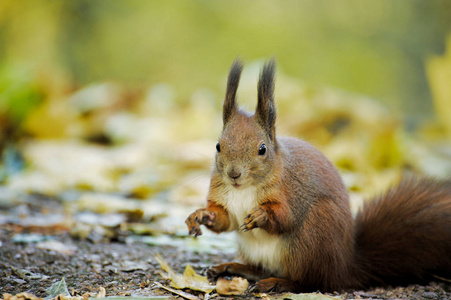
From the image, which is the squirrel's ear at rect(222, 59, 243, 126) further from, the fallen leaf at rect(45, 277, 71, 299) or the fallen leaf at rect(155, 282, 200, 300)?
the fallen leaf at rect(45, 277, 71, 299)

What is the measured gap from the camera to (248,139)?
175 centimetres

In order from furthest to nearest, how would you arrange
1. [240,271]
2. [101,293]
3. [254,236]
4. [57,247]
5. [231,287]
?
1. [57,247]
2. [240,271]
3. [254,236]
4. [231,287]
5. [101,293]

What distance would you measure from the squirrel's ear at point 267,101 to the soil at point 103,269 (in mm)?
615

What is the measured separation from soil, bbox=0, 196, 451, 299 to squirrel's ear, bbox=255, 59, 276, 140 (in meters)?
0.61

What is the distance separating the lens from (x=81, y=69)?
26.1ft

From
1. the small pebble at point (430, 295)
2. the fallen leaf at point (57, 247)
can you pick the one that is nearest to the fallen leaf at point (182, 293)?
the fallen leaf at point (57, 247)

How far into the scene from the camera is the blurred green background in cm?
438

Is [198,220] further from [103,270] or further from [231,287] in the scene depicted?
[103,270]

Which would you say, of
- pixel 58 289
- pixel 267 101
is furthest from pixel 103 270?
pixel 267 101

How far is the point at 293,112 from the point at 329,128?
482mm

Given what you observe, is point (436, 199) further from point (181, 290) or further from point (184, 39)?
point (184, 39)

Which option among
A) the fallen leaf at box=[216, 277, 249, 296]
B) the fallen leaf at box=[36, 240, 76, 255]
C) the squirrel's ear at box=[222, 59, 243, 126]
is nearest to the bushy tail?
the fallen leaf at box=[216, 277, 249, 296]

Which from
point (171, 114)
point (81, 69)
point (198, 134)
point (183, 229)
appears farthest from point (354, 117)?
point (81, 69)

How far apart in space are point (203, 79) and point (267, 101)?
5814mm
